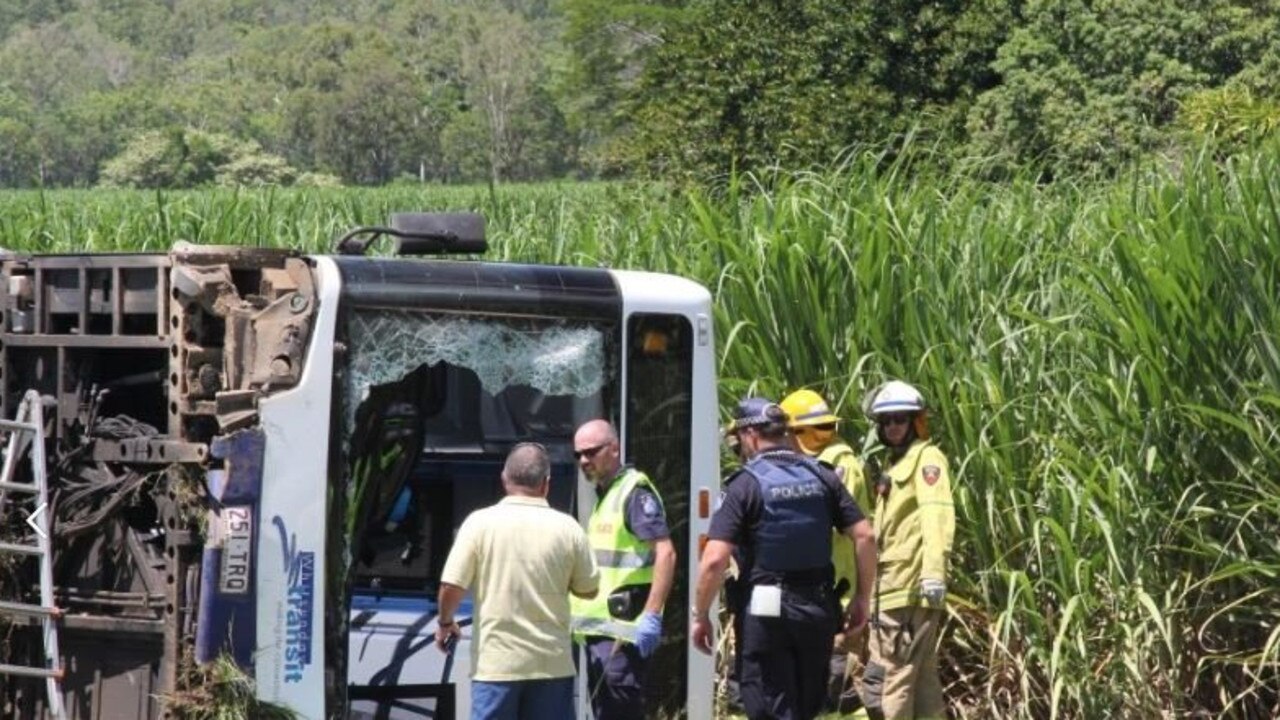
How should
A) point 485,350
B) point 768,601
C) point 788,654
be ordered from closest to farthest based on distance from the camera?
point 485,350 → point 768,601 → point 788,654

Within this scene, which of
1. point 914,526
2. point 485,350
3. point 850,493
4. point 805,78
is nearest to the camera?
point 485,350

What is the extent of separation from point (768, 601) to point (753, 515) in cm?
29

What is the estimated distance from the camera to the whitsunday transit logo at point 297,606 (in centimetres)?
645

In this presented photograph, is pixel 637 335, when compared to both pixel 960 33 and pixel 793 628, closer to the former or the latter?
pixel 793 628

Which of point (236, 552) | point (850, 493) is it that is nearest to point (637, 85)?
point (850, 493)

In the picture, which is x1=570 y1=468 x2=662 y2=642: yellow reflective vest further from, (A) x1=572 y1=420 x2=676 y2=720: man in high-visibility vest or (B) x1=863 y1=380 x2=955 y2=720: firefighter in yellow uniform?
(B) x1=863 y1=380 x2=955 y2=720: firefighter in yellow uniform

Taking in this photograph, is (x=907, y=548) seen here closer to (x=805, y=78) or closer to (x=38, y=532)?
(x=38, y=532)

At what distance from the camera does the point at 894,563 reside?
28.3ft

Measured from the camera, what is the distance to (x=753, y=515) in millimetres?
7508

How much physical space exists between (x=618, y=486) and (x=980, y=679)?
2507mm

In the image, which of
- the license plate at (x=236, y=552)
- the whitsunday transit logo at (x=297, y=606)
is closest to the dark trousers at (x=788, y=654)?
the whitsunday transit logo at (x=297, y=606)

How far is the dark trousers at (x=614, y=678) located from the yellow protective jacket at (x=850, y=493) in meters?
1.16

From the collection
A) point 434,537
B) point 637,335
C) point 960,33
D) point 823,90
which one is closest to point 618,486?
point 637,335

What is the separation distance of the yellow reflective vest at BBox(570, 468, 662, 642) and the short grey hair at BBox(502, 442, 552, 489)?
483 mm
